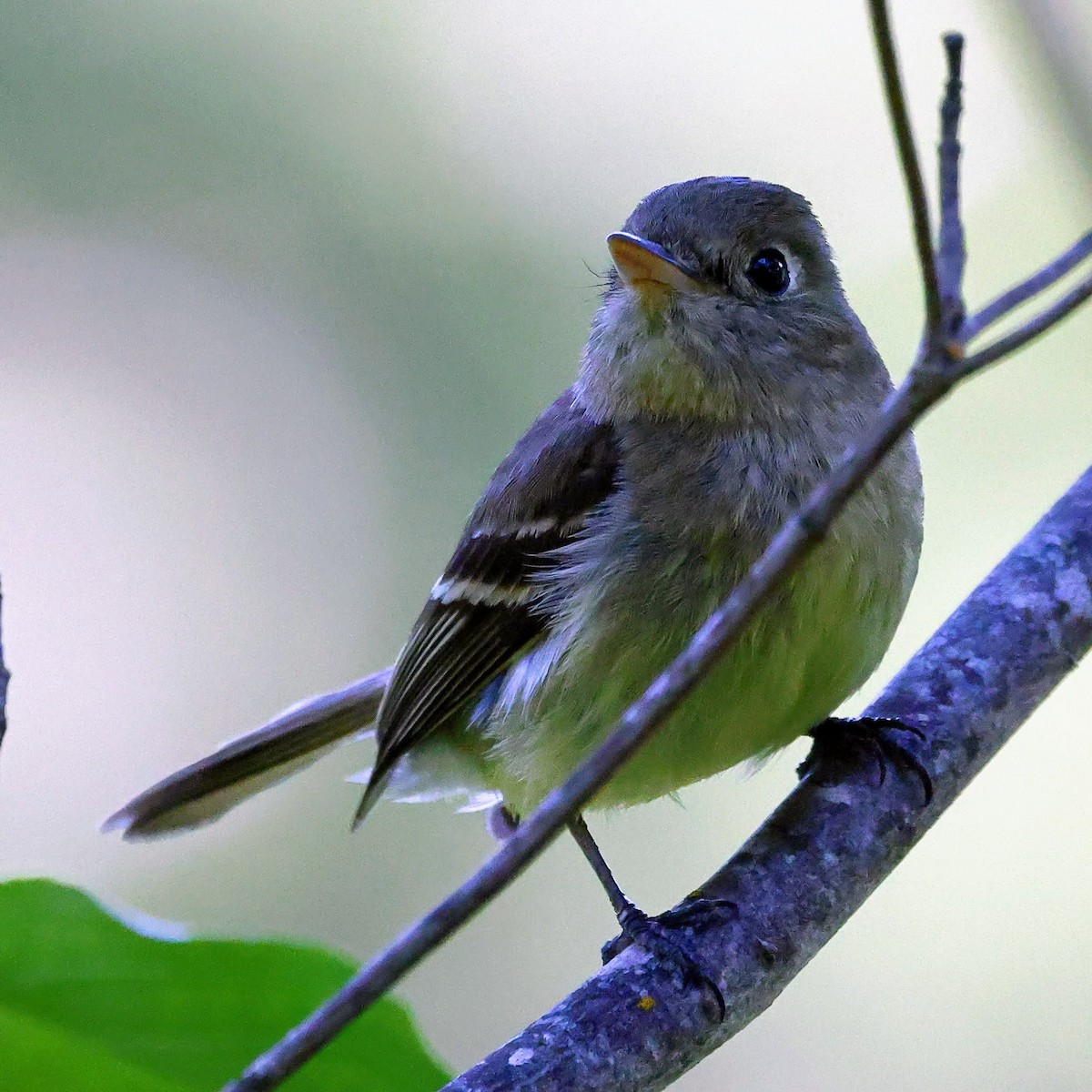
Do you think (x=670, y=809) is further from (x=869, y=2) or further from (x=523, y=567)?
(x=869, y=2)

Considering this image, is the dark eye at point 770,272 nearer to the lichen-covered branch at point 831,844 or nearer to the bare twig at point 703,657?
the lichen-covered branch at point 831,844

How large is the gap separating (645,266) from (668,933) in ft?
4.34

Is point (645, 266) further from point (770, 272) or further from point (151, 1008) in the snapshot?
point (151, 1008)

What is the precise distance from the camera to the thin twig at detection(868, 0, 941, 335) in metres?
1.29

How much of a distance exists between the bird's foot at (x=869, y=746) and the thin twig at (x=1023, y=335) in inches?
56.4

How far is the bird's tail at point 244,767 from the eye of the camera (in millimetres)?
3600

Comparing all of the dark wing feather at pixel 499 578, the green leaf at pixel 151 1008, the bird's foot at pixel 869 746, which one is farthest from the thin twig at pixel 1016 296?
the dark wing feather at pixel 499 578

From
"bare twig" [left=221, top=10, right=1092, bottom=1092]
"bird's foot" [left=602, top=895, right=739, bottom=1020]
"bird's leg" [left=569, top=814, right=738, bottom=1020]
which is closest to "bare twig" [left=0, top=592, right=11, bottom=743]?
"bare twig" [left=221, top=10, right=1092, bottom=1092]

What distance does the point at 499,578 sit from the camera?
315 cm

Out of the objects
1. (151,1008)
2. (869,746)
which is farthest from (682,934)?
(151,1008)

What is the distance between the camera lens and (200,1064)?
71.6 inches

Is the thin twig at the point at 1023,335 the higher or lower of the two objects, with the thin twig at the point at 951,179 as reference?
lower

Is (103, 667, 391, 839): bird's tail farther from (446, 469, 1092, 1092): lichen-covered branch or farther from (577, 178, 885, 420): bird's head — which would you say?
(446, 469, 1092, 1092): lichen-covered branch

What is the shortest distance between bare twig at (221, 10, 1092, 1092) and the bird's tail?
94.4 inches
